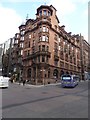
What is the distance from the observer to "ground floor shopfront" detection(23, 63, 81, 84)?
41281 mm

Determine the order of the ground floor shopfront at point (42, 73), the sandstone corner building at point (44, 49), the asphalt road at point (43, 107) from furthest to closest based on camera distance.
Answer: the sandstone corner building at point (44, 49) < the ground floor shopfront at point (42, 73) < the asphalt road at point (43, 107)

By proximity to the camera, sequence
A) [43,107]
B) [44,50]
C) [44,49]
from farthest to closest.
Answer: [44,49]
[44,50]
[43,107]

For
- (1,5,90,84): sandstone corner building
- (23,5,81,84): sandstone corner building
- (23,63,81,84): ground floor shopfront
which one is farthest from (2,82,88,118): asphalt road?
(1,5,90,84): sandstone corner building

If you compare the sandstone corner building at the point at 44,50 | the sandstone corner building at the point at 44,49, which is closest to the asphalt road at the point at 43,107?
the sandstone corner building at the point at 44,49

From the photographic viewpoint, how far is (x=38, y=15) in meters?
47.5

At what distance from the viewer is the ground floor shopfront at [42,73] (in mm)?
41281

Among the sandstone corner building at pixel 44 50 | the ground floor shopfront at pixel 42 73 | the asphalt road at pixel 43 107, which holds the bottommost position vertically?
the asphalt road at pixel 43 107

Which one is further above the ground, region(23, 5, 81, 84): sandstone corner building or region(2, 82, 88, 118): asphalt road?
region(23, 5, 81, 84): sandstone corner building

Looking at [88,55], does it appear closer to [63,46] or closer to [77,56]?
[77,56]

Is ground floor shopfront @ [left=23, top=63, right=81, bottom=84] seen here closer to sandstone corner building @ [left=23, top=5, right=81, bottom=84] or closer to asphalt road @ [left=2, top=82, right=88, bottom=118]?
sandstone corner building @ [left=23, top=5, right=81, bottom=84]

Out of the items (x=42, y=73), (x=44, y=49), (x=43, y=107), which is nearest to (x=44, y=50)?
(x=44, y=49)

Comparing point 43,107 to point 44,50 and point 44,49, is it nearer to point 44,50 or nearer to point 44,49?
point 44,50

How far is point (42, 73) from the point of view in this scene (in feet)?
135

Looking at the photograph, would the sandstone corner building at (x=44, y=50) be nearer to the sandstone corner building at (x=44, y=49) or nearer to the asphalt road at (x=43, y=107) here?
the sandstone corner building at (x=44, y=49)
